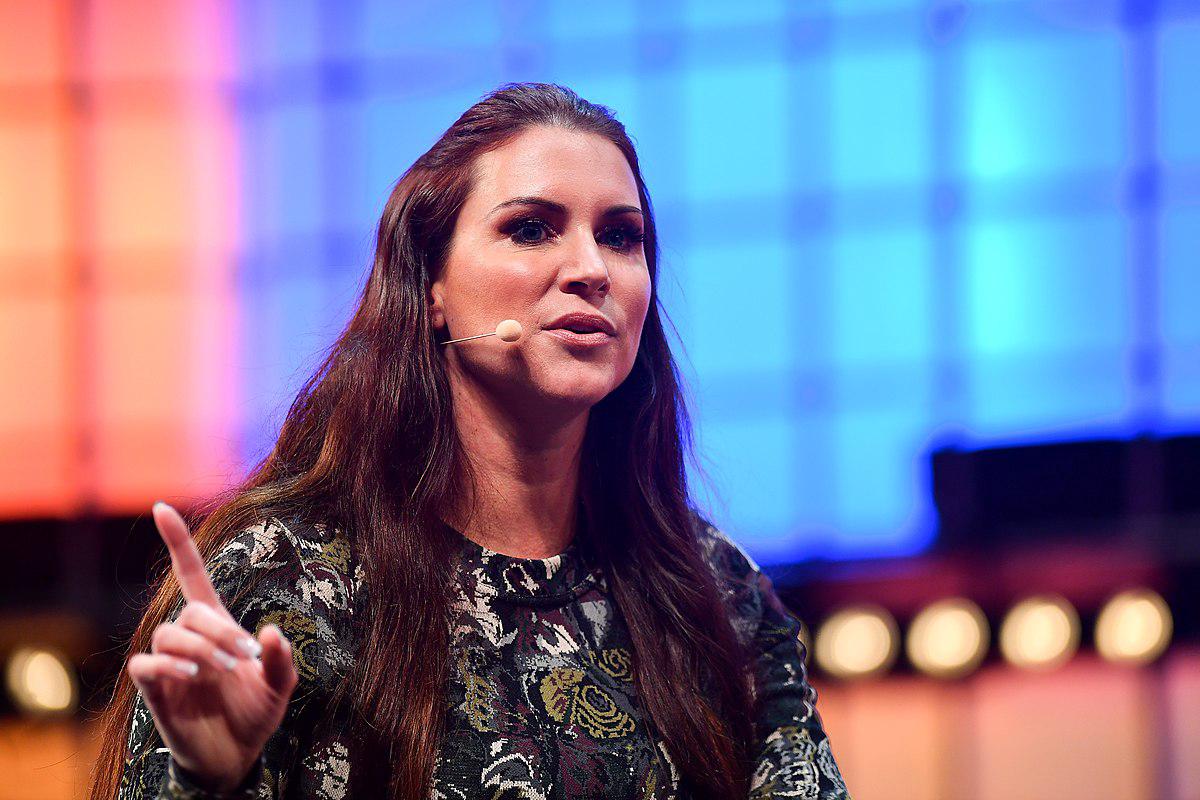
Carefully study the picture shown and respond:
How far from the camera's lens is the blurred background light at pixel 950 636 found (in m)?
6.59

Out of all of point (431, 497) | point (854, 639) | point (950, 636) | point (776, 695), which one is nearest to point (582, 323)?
point (431, 497)

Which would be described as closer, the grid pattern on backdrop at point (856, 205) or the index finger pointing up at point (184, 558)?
the index finger pointing up at point (184, 558)

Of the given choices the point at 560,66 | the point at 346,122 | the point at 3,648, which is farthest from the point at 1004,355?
the point at 3,648

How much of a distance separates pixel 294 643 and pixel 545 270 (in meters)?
0.56

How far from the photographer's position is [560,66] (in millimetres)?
7195

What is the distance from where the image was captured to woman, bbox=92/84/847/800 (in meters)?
1.68

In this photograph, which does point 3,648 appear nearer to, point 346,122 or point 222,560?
point 346,122

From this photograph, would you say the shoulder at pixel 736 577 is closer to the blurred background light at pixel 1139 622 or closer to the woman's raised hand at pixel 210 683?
A: the woman's raised hand at pixel 210 683

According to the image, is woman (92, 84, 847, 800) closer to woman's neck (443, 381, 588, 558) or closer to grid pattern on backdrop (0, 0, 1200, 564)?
woman's neck (443, 381, 588, 558)

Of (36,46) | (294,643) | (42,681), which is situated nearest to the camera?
(294,643)

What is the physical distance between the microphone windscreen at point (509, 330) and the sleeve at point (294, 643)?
35cm

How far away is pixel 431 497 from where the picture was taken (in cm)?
A: 186

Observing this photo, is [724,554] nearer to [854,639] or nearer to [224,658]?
[224,658]

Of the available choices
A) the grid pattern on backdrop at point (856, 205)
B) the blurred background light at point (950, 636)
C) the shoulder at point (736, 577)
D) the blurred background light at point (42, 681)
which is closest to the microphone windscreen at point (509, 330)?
the shoulder at point (736, 577)
